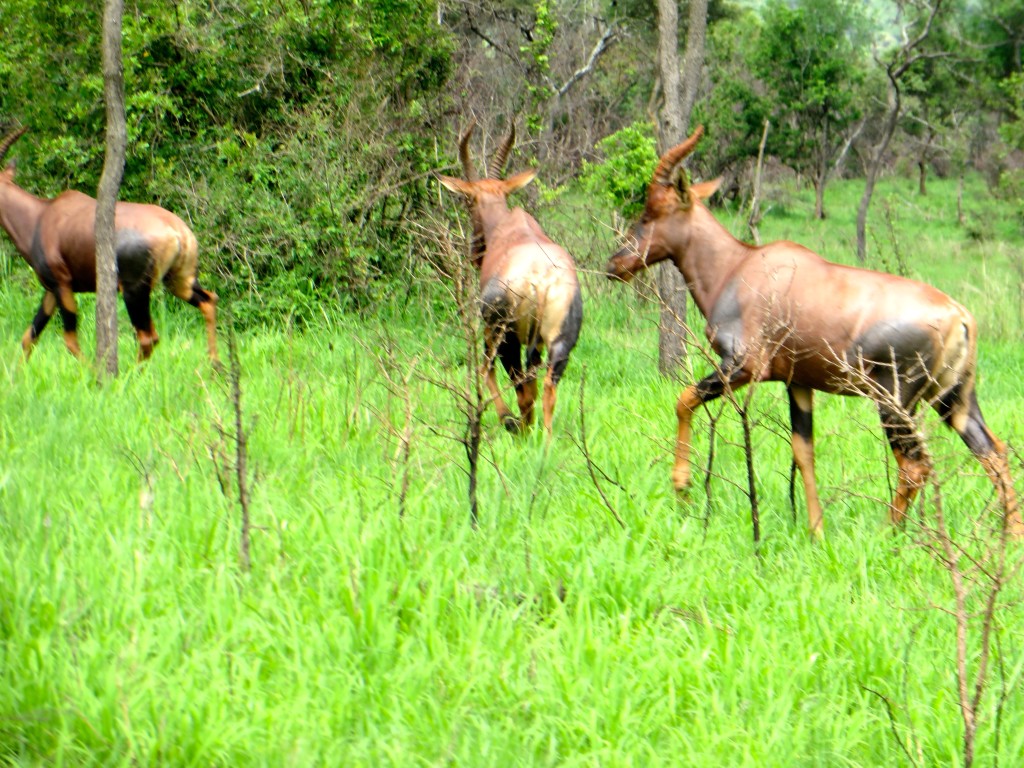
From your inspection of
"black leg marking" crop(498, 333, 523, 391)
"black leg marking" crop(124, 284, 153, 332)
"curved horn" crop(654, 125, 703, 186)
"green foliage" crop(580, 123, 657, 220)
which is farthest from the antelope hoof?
"green foliage" crop(580, 123, 657, 220)

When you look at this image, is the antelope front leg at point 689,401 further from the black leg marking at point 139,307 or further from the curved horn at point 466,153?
the black leg marking at point 139,307

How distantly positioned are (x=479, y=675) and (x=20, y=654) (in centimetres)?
142

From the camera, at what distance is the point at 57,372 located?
23.7 ft

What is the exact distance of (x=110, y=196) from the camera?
752cm

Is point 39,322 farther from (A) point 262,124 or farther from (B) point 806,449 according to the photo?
(B) point 806,449

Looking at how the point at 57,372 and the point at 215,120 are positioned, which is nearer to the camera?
the point at 57,372

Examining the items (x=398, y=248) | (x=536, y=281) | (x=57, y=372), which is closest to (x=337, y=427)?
(x=536, y=281)

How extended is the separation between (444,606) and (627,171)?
8494mm

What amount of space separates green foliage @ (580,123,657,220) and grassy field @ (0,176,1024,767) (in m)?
5.60

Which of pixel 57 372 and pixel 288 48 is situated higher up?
pixel 288 48

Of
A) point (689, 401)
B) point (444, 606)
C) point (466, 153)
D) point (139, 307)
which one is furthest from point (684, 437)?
point (139, 307)

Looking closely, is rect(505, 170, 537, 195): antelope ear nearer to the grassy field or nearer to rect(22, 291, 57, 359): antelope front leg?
the grassy field

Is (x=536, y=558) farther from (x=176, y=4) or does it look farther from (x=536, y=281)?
(x=176, y=4)

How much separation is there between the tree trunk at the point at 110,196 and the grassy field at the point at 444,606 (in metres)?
0.78
